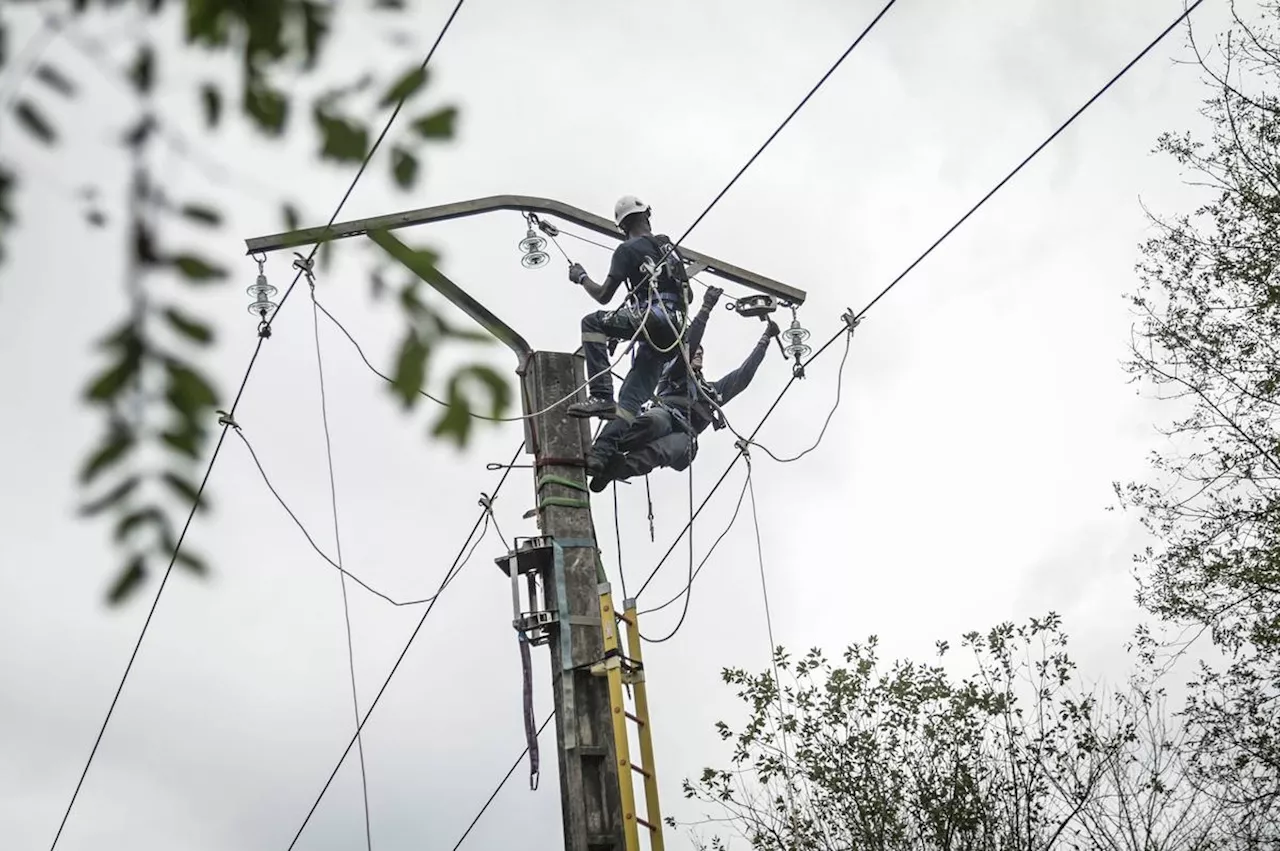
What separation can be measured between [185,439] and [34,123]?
0.40 meters

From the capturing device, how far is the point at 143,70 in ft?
5.98

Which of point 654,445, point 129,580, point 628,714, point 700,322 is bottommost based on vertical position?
point 129,580

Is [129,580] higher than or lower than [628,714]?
A: lower

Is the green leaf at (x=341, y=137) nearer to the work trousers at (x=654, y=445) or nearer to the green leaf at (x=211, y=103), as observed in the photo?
the green leaf at (x=211, y=103)

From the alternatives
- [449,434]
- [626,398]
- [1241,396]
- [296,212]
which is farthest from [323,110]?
[1241,396]

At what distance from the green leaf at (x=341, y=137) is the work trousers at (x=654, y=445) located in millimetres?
5560

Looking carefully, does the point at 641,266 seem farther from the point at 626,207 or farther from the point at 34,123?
the point at 34,123

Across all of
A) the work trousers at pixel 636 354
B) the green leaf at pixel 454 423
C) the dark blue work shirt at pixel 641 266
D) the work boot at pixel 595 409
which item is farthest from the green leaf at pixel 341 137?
the dark blue work shirt at pixel 641 266

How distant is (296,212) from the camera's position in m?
2.05

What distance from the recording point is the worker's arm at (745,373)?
28.9ft

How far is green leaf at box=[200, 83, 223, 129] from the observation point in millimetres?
2018

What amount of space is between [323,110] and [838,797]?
10790 millimetres

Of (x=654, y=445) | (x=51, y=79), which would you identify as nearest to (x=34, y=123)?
(x=51, y=79)

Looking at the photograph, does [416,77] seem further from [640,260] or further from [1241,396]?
[1241,396]
